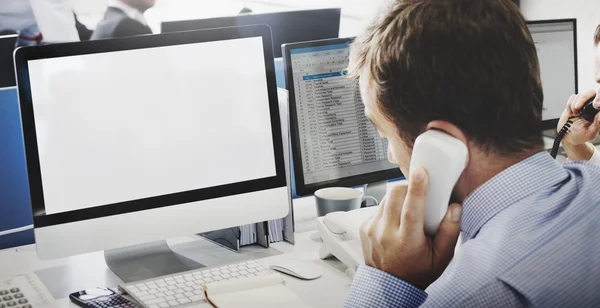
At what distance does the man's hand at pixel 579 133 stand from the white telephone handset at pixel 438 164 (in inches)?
37.6

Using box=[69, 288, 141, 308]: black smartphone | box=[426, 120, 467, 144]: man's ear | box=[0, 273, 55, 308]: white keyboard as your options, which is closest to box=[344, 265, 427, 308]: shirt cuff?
box=[426, 120, 467, 144]: man's ear

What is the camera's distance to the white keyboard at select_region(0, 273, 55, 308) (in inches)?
45.5

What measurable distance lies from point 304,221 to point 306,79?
0.38m

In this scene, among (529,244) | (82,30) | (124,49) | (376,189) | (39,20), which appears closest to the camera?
(529,244)

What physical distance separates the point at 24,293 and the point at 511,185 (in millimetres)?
876

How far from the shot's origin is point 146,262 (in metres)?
1.44

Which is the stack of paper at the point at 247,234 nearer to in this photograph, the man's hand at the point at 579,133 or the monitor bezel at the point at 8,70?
the man's hand at the point at 579,133

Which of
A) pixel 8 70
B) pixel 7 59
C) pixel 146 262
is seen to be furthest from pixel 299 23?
pixel 146 262

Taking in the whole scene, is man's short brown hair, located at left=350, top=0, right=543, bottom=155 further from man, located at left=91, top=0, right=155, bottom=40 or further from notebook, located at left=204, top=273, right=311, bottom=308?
man, located at left=91, top=0, right=155, bottom=40

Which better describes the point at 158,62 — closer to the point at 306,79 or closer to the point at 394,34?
the point at 306,79

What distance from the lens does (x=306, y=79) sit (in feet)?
5.32

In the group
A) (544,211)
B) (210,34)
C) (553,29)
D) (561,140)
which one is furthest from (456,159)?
(553,29)

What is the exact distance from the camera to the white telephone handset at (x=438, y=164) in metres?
0.96

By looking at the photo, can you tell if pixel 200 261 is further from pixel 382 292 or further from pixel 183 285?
pixel 382 292
